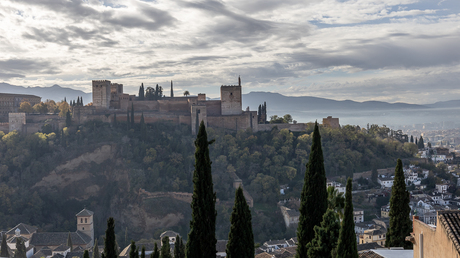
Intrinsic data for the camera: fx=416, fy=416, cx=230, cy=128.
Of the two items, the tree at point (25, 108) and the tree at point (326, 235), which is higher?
the tree at point (25, 108)

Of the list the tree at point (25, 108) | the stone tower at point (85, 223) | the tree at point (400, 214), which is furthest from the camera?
the tree at point (25, 108)

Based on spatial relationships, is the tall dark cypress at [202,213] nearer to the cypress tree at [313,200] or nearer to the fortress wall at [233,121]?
the cypress tree at [313,200]

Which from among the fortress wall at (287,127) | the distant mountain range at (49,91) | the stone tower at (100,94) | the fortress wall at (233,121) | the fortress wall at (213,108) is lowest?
the fortress wall at (287,127)

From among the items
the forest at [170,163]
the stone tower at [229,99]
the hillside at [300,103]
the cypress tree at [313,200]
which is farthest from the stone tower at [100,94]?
the hillside at [300,103]

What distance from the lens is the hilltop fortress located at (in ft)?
172

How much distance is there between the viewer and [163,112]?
5441 centimetres

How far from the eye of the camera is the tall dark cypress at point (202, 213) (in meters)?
11.0

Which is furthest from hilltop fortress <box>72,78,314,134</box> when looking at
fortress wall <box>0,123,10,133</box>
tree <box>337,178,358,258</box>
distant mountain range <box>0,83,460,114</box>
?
distant mountain range <box>0,83,460,114</box>

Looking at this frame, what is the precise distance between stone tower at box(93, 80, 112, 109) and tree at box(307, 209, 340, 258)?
47.5m

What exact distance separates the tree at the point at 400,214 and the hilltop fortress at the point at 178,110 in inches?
1521

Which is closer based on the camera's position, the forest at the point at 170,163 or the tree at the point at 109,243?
the tree at the point at 109,243

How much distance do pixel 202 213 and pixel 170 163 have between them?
36.6 meters

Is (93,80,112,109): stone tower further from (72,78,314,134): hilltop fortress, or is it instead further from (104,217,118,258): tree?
(104,217,118,258): tree

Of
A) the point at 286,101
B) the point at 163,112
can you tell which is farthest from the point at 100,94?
the point at 286,101
